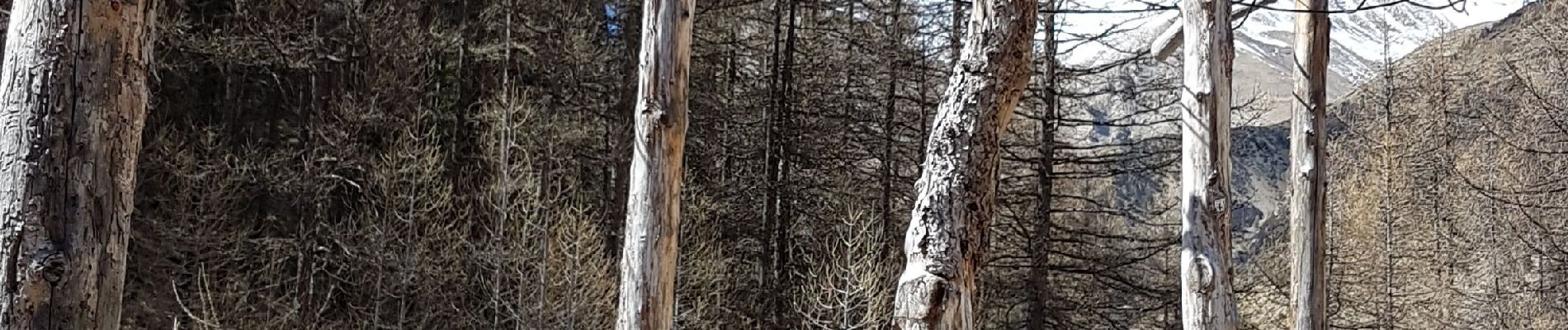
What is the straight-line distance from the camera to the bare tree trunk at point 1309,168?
257 inches

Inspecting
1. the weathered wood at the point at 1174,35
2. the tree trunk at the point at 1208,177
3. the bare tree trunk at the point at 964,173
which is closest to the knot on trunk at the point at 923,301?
the bare tree trunk at the point at 964,173

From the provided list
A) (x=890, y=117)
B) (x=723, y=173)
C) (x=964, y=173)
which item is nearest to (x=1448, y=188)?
(x=890, y=117)

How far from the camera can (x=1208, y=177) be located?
5637mm

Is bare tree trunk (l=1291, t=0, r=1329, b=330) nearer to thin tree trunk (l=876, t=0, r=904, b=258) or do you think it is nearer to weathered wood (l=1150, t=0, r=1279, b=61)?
weathered wood (l=1150, t=0, r=1279, b=61)

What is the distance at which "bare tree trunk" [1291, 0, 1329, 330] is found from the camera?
652 centimetres

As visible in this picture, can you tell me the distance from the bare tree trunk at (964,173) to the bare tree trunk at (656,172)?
201 centimetres

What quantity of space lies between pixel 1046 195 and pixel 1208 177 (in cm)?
691

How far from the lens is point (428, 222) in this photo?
12.4m

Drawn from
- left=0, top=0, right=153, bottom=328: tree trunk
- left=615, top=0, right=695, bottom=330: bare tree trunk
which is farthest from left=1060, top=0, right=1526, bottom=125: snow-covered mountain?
left=0, top=0, right=153, bottom=328: tree trunk

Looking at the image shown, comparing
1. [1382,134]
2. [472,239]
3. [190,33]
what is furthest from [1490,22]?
[190,33]

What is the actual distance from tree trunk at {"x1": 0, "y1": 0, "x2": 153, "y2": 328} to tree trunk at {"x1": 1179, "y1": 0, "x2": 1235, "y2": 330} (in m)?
4.27

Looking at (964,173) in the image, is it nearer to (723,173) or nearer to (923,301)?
(923,301)

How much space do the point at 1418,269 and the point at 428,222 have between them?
11.7 meters

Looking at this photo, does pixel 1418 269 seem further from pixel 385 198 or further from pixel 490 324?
pixel 385 198
